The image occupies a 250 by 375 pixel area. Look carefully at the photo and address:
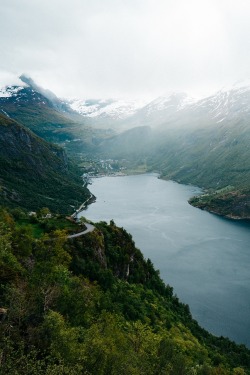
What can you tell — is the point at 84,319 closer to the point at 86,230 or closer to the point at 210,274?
the point at 86,230

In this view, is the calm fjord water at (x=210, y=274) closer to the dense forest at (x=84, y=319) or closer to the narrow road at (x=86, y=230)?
the dense forest at (x=84, y=319)

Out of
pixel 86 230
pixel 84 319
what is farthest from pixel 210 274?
pixel 84 319

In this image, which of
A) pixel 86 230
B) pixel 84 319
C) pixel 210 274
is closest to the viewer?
pixel 84 319

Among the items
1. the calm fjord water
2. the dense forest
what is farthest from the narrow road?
the calm fjord water

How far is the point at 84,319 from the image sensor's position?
41.4 meters

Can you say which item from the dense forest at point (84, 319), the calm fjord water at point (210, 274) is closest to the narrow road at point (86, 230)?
the dense forest at point (84, 319)

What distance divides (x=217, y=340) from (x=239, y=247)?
3912 inches

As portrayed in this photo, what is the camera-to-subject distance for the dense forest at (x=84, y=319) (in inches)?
1216

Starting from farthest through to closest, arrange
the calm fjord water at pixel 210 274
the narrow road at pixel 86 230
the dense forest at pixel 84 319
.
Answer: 1. the calm fjord water at pixel 210 274
2. the narrow road at pixel 86 230
3. the dense forest at pixel 84 319

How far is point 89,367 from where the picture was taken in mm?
30922

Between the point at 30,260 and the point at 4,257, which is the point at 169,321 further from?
the point at 4,257

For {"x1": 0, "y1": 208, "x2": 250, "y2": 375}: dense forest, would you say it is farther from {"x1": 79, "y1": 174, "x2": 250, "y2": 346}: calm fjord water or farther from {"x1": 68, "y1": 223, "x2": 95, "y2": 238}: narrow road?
{"x1": 79, "y1": 174, "x2": 250, "y2": 346}: calm fjord water

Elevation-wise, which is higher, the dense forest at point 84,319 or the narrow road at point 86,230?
the narrow road at point 86,230

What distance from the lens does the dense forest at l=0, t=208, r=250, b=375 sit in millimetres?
30875
